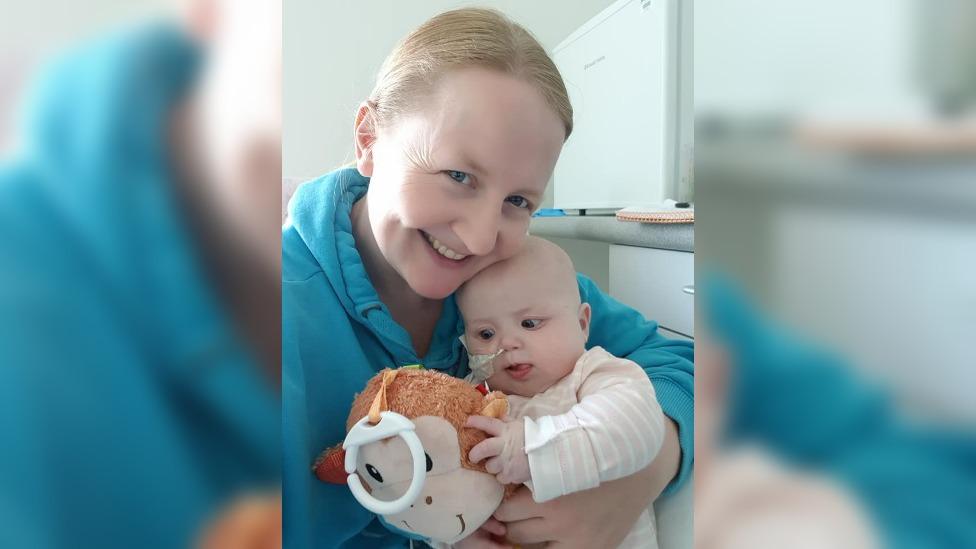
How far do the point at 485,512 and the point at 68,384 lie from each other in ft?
1.72

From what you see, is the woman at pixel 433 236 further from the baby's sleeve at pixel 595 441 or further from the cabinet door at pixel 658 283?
the cabinet door at pixel 658 283

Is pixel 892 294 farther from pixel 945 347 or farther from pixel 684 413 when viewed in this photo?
pixel 684 413

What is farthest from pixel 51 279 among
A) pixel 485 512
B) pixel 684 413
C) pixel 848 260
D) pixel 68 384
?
pixel 684 413

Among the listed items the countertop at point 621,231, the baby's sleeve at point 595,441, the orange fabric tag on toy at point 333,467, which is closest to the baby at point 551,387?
the baby's sleeve at point 595,441

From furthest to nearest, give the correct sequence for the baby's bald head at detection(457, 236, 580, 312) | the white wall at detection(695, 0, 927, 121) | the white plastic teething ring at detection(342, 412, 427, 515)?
the baby's bald head at detection(457, 236, 580, 312), the white plastic teething ring at detection(342, 412, 427, 515), the white wall at detection(695, 0, 927, 121)

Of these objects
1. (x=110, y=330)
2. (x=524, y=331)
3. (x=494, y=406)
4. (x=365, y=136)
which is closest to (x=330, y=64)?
(x=365, y=136)

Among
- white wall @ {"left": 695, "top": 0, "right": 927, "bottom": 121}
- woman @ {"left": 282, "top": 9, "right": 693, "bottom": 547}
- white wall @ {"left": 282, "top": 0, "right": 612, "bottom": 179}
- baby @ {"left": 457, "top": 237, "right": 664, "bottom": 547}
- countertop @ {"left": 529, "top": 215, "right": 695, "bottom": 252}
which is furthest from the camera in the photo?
white wall @ {"left": 282, "top": 0, "right": 612, "bottom": 179}

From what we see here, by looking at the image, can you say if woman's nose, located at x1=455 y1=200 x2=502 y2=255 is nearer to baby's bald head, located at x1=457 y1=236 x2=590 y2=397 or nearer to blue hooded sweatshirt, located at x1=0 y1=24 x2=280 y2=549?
baby's bald head, located at x1=457 y1=236 x2=590 y2=397

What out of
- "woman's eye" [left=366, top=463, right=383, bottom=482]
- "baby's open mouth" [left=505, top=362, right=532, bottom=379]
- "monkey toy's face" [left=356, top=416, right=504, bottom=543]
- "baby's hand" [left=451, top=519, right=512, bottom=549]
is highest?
"baby's open mouth" [left=505, top=362, right=532, bottom=379]

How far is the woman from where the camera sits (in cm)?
71

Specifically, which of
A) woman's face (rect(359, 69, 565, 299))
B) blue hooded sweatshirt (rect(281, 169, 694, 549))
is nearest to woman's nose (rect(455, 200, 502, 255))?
woman's face (rect(359, 69, 565, 299))

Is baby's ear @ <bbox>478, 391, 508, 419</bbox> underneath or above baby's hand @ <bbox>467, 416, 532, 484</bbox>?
above

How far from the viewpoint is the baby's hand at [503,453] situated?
625 millimetres

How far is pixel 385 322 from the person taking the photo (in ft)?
2.66
